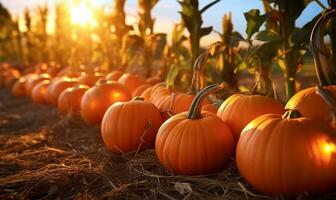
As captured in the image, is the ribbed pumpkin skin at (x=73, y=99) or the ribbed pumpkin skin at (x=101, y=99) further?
the ribbed pumpkin skin at (x=73, y=99)

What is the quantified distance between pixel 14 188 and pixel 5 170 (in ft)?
1.41

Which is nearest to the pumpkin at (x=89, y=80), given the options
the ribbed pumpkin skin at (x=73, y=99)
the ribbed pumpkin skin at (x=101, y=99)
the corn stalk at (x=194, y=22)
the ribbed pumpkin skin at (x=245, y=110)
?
the ribbed pumpkin skin at (x=73, y=99)

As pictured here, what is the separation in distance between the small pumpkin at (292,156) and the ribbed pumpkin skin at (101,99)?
6.80ft

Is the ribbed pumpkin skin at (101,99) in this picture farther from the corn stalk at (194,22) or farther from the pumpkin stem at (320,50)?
the pumpkin stem at (320,50)

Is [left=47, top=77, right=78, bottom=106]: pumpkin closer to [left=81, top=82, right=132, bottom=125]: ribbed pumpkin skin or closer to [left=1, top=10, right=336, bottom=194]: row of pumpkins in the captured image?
[left=81, top=82, right=132, bottom=125]: ribbed pumpkin skin

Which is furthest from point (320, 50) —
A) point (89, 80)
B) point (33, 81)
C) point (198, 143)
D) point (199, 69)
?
point (33, 81)

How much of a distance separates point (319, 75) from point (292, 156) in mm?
493

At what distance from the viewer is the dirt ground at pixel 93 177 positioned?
1825 millimetres

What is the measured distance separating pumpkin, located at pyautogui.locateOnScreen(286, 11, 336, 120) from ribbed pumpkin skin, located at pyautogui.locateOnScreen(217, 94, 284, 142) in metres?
Result: 0.27

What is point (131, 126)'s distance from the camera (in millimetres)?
2525

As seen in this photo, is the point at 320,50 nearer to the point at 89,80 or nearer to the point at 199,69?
the point at 199,69

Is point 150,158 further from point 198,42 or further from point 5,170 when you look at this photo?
point 198,42

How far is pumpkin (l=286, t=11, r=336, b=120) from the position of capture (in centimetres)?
179

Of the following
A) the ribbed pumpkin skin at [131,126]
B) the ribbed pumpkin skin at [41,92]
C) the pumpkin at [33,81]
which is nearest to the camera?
the ribbed pumpkin skin at [131,126]
